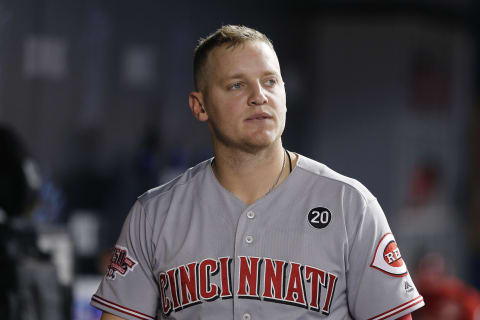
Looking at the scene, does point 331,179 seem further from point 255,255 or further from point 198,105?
point 198,105

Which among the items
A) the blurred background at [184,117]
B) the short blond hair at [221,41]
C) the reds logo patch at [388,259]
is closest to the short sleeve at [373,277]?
the reds logo patch at [388,259]

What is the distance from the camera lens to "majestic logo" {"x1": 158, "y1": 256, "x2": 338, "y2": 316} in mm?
1679

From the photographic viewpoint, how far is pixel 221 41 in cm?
178

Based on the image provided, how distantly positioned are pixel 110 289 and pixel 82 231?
2.24 m

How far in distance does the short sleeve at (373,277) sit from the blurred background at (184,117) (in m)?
1.33

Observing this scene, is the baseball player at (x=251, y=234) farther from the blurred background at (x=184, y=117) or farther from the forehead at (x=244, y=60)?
the blurred background at (x=184, y=117)

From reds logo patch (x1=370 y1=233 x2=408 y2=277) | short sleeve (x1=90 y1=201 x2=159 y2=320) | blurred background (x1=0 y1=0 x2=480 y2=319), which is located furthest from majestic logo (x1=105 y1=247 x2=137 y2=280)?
blurred background (x1=0 y1=0 x2=480 y2=319)

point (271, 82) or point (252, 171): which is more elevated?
point (271, 82)

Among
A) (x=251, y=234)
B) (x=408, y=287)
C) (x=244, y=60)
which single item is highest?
(x=244, y=60)

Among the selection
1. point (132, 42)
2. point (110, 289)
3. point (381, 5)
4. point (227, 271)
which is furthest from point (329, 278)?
point (381, 5)

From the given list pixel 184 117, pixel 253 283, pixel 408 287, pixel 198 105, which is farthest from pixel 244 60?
pixel 184 117

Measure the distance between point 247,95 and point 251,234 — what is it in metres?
0.30

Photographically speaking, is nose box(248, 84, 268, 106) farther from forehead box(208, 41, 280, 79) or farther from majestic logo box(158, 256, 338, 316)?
majestic logo box(158, 256, 338, 316)

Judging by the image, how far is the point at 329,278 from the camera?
1.68 metres
